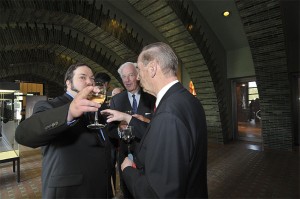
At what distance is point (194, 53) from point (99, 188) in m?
6.16

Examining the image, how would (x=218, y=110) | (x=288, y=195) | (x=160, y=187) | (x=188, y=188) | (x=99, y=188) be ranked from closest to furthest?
(x=160, y=187) → (x=188, y=188) → (x=99, y=188) → (x=288, y=195) → (x=218, y=110)

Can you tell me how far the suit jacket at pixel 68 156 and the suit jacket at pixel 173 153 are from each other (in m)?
0.38

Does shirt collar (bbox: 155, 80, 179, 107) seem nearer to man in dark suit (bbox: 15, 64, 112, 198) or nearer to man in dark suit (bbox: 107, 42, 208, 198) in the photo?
man in dark suit (bbox: 107, 42, 208, 198)

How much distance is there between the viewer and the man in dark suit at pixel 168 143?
3.36ft

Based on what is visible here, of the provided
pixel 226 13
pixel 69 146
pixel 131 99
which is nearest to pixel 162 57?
pixel 69 146

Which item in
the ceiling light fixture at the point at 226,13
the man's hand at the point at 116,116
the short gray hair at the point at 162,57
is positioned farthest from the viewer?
the ceiling light fixture at the point at 226,13

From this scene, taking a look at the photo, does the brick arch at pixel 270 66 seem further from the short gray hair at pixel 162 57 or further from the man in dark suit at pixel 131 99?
the short gray hair at pixel 162 57

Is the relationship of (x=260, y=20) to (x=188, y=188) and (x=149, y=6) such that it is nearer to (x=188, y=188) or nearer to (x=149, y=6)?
(x=149, y=6)

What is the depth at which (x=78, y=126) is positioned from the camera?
1.52m

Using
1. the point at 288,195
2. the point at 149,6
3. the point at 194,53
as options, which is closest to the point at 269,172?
the point at 288,195

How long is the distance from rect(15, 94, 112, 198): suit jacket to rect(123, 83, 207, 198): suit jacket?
15.1 inches

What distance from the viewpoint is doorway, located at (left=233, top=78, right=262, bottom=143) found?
28.9 ft

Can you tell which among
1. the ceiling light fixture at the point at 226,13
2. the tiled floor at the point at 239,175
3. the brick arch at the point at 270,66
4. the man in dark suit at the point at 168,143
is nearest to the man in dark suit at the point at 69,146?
the man in dark suit at the point at 168,143

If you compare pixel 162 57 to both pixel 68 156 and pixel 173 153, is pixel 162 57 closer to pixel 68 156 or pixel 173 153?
pixel 173 153
